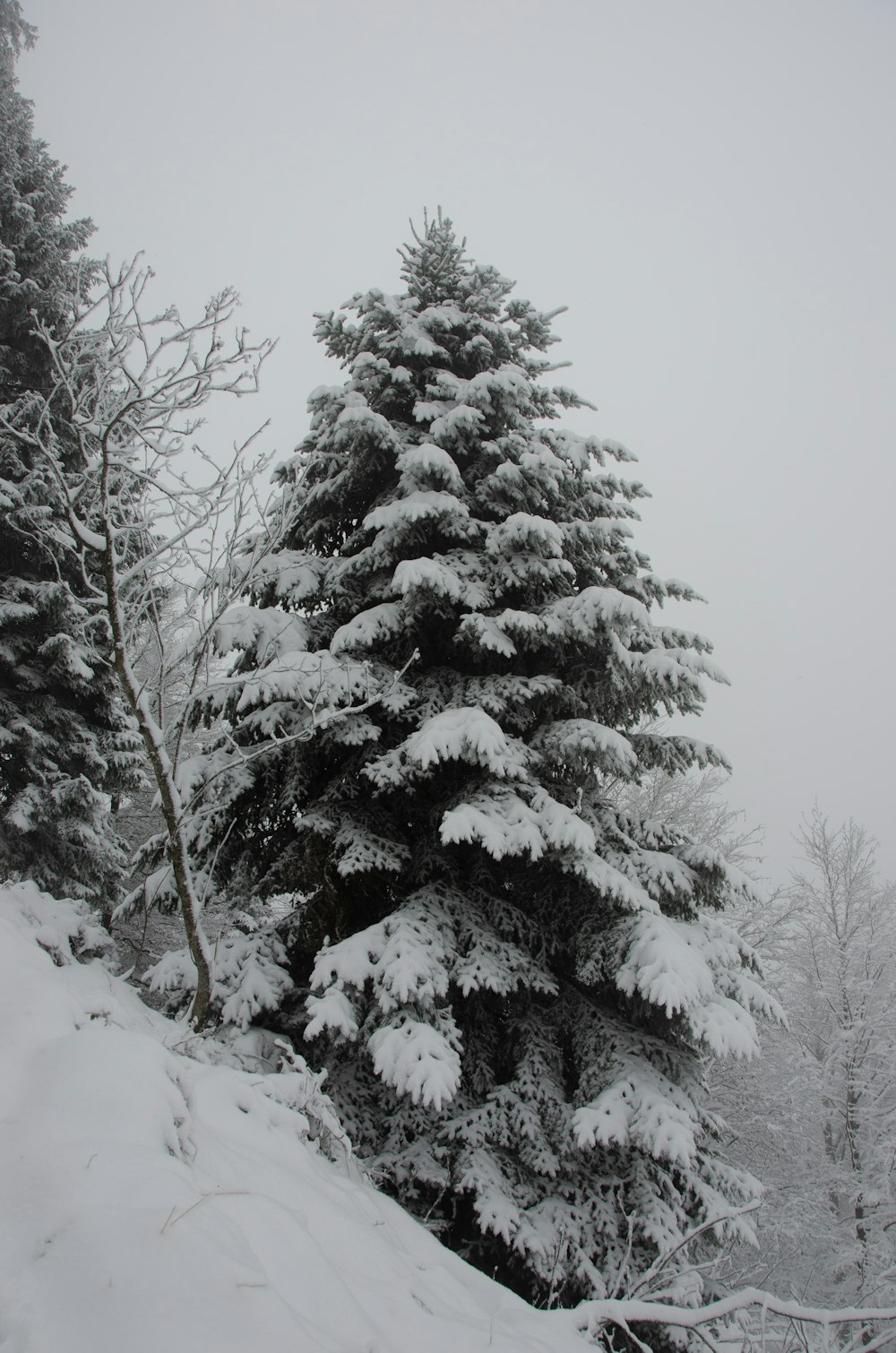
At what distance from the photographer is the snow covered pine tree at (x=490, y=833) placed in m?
4.52

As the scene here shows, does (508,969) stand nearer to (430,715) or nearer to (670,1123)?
(670,1123)

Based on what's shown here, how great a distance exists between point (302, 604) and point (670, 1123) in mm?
5365

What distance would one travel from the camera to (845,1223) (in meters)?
10.8

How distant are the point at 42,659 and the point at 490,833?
26.2ft

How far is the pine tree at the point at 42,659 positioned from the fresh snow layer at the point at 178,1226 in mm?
6359

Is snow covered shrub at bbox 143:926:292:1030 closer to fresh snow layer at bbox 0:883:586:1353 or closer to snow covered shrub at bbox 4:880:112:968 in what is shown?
snow covered shrub at bbox 4:880:112:968

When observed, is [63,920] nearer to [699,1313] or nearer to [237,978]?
[237,978]

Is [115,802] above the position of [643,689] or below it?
below

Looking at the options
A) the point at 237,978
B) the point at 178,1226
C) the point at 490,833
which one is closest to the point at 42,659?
the point at 237,978

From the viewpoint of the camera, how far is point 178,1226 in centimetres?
184

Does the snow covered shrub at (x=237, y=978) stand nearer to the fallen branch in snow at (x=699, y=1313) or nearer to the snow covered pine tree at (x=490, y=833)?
the snow covered pine tree at (x=490, y=833)

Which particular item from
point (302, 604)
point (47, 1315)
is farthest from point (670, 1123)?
point (302, 604)

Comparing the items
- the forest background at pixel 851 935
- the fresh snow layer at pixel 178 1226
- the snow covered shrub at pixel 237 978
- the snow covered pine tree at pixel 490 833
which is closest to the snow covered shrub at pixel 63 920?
the snow covered shrub at pixel 237 978

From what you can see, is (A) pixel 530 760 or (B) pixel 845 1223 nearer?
(A) pixel 530 760
